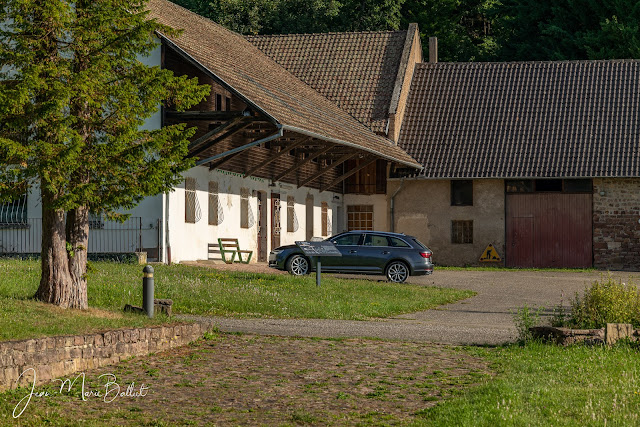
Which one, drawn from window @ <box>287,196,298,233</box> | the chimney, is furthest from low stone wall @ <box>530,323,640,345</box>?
the chimney

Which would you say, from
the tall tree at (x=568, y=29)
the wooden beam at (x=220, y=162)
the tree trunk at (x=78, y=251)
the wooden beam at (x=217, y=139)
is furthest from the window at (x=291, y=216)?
the tree trunk at (x=78, y=251)

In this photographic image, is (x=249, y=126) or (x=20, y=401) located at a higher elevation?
(x=249, y=126)

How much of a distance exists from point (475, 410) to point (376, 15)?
5144 centimetres

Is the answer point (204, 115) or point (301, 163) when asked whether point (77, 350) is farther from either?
point (301, 163)

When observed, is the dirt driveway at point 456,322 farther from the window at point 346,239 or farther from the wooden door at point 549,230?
the wooden door at point 549,230

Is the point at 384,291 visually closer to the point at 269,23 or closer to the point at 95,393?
the point at 95,393

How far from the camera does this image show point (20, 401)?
10.9 metres

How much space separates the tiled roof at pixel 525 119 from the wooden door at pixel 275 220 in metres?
7.77

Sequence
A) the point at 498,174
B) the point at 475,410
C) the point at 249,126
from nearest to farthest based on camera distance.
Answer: the point at 475,410, the point at 249,126, the point at 498,174

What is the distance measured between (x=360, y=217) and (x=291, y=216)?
6.25 meters

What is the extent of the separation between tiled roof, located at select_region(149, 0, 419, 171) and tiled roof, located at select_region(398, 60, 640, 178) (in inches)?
105

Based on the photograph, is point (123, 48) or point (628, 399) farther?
point (123, 48)

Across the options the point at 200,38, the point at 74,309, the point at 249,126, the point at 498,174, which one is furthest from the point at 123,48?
the point at 498,174

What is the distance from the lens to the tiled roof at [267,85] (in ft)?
99.8
